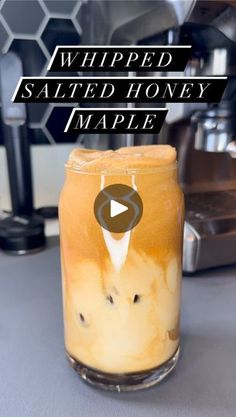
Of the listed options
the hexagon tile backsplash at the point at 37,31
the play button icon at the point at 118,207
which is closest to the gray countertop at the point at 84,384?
the play button icon at the point at 118,207

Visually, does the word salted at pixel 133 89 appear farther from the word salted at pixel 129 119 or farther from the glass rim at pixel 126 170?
the glass rim at pixel 126 170

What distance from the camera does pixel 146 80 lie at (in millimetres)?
504

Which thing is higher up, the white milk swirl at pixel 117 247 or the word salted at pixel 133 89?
the word salted at pixel 133 89

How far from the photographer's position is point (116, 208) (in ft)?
0.79

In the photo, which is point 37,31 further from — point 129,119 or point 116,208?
point 116,208

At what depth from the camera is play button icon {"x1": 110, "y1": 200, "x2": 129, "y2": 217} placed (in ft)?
0.79

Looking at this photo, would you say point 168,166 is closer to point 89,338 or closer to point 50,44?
point 89,338

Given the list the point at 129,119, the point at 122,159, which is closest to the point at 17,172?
the point at 129,119

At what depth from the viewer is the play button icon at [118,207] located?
0.79ft

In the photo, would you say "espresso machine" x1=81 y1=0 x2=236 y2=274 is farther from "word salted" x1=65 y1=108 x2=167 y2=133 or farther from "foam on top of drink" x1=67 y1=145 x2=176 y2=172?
"foam on top of drink" x1=67 y1=145 x2=176 y2=172

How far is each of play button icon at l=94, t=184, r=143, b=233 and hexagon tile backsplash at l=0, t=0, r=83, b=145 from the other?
0.48 m

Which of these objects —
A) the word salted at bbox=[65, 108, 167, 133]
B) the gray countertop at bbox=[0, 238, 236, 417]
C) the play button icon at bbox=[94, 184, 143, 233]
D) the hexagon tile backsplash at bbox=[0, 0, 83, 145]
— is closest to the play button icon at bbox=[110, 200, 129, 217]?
the play button icon at bbox=[94, 184, 143, 233]

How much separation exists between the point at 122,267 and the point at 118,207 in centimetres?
4

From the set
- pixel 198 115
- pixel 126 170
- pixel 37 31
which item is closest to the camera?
pixel 126 170
